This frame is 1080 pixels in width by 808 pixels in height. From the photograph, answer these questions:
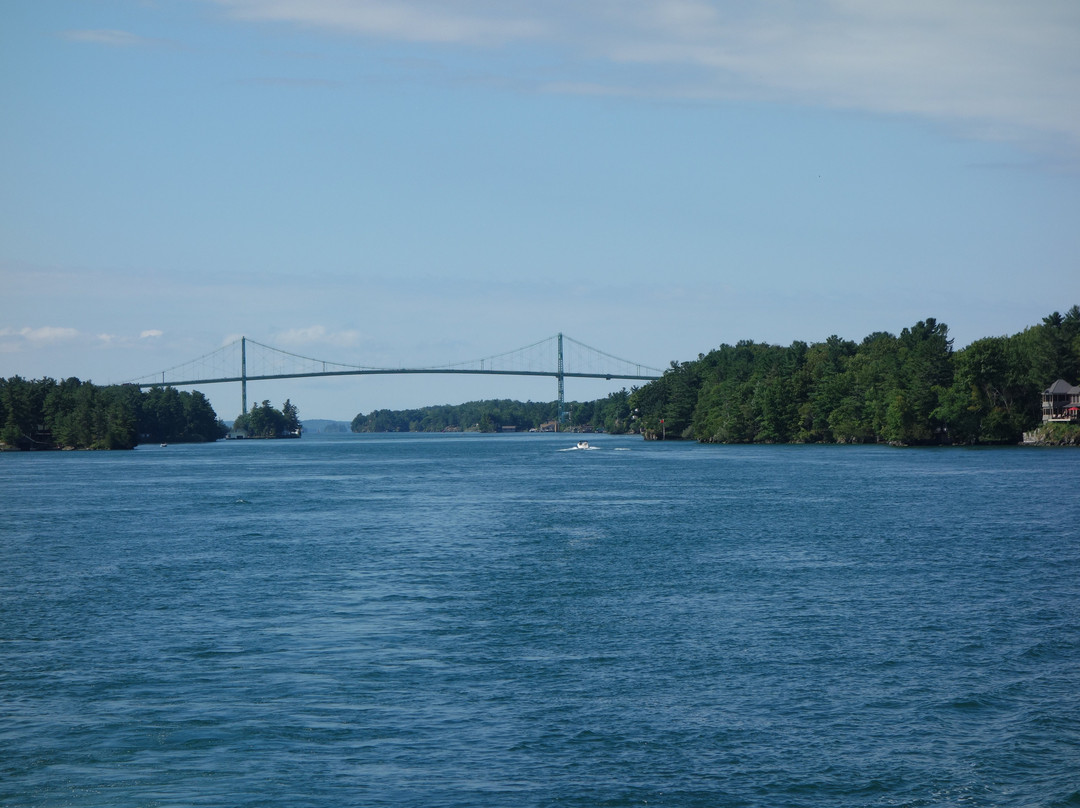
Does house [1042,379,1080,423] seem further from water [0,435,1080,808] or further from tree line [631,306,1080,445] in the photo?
water [0,435,1080,808]

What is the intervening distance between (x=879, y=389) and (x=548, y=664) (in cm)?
11076

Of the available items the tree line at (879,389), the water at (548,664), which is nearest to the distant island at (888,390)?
the tree line at (879,389)

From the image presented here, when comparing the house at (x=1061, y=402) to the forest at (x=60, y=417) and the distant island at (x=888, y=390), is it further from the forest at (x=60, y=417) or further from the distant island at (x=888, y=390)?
the forest at (x=60, y=417)

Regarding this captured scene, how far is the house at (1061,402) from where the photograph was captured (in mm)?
104062

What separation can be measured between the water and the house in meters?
67.9

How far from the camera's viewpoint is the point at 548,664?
20.3m

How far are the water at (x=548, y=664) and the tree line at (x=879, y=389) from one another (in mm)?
69775

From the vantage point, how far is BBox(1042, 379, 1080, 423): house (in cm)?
10406

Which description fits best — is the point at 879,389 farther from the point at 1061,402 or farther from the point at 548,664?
the point at 548,664

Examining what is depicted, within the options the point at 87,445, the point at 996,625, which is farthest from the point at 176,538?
the point at 87,445

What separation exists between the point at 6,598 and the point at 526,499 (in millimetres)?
34128

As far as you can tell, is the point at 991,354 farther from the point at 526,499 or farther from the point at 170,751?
the point at 170,751

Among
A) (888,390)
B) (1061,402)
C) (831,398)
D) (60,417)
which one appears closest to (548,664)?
(1061,402)

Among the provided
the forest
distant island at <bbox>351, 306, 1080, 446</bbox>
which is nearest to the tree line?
distant island at <bbox>351, 306, 1080, 446</bbox>
